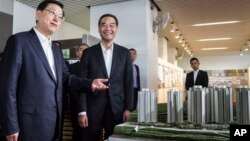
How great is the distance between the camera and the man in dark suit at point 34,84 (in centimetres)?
129

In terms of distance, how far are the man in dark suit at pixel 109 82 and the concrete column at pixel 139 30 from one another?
2727 millimetres

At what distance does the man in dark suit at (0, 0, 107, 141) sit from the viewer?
129 centimetres

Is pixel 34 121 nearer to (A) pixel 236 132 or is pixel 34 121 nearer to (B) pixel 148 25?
(A) pixel 236 132

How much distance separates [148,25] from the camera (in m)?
4.68

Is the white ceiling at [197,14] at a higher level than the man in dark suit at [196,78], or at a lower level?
higher

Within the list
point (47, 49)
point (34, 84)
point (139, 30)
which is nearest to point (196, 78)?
point (139, 30)

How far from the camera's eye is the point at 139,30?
4633 millimetres

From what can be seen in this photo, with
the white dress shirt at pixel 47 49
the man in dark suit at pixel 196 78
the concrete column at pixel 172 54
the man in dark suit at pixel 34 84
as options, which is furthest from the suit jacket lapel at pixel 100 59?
the concrete column at pixel 172 54

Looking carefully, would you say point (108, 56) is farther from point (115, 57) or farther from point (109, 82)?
point (109, 82)

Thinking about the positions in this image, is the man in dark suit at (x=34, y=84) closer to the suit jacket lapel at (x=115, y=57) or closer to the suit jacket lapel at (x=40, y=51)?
the suit jacket lapel at (x=40, y=51)

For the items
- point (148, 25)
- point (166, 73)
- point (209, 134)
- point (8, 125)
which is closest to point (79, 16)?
point (148, 25)

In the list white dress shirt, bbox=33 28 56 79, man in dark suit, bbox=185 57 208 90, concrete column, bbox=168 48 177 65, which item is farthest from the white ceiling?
white dress shirt, bbox=33 28 56 79

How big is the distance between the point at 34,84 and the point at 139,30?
3.47 meters

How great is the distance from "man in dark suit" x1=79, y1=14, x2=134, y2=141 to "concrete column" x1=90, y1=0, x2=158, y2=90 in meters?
2.73
